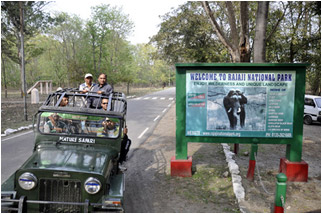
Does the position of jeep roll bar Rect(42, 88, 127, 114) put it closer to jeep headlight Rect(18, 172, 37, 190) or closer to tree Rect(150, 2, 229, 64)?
jeep headlight Rect(18, 172, 37, 190)

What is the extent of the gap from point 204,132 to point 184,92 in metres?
1.06

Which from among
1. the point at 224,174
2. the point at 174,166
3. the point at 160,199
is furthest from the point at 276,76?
the point at 160,199

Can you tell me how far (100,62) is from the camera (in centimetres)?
3575

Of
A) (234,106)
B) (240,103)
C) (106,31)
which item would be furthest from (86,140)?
(106,31)

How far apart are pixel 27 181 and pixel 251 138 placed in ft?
15.6

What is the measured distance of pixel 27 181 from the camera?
3.85m

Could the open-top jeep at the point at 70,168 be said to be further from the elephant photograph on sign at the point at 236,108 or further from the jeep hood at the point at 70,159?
the elephant photograph on sign at the point at 236,108

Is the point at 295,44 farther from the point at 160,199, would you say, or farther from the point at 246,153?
the point at 160,199

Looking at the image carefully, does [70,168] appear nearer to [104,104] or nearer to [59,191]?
[59,191]

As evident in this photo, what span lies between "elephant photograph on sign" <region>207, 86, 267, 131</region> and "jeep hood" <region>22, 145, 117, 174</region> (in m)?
2.79

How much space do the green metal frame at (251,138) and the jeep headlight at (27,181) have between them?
139 inches

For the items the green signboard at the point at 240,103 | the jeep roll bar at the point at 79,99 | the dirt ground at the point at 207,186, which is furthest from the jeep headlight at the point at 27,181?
the green signboard at the point at 240,103

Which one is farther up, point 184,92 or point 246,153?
point 184,92

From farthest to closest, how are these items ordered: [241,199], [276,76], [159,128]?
[159,128] → [276,76] → [241,199]
